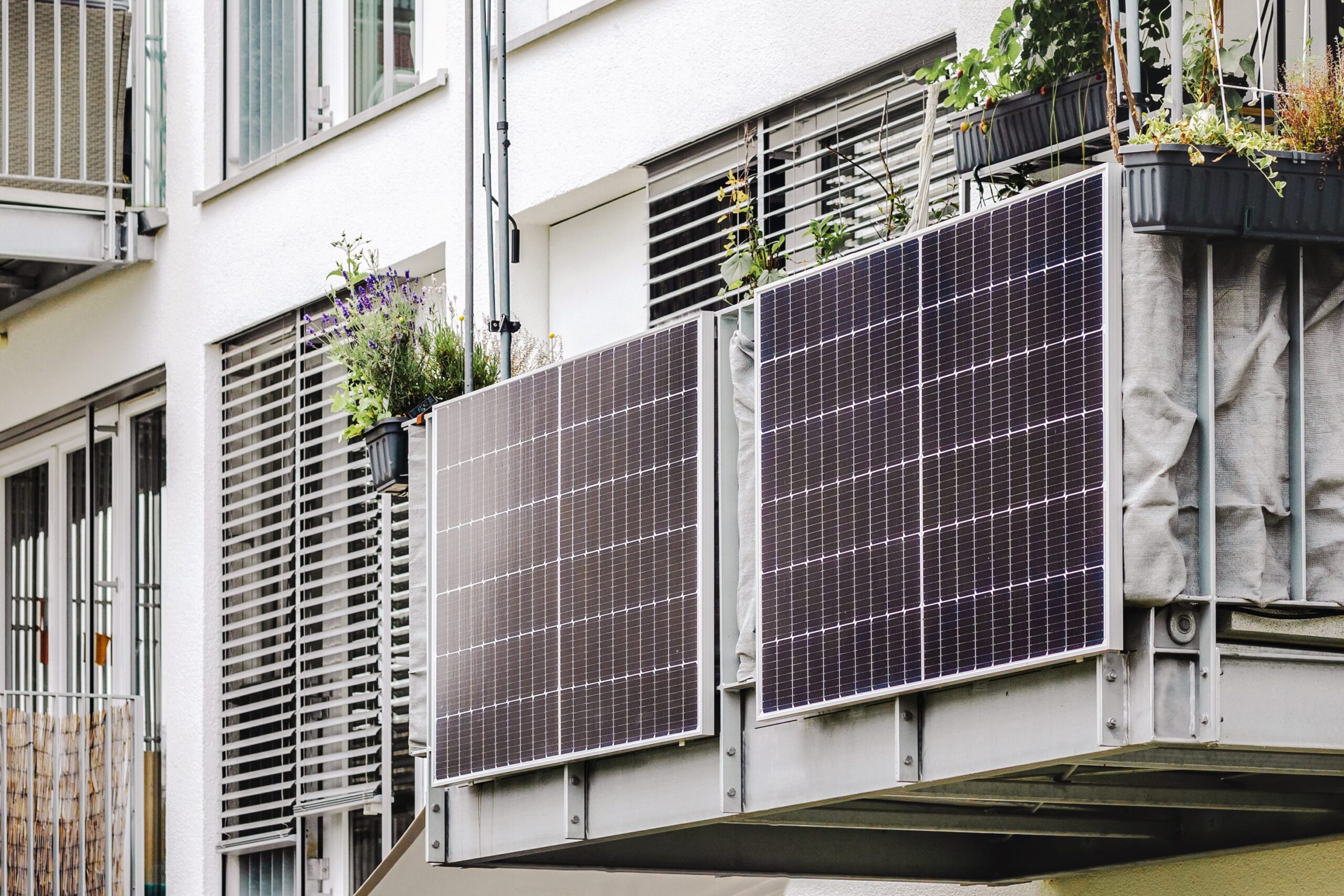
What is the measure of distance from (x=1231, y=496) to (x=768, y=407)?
1.57 meters

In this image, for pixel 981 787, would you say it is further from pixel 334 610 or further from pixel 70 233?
pixel 70 233

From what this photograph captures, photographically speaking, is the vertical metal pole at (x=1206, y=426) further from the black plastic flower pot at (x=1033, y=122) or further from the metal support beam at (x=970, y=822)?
the metal support beam at (x=970, y=822)

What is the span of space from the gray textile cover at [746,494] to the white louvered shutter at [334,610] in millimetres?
4929

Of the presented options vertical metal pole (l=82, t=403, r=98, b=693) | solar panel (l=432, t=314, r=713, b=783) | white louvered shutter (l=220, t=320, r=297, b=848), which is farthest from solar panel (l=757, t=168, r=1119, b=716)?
vertical metal pole (l=82, t=403, r=98, b=693)

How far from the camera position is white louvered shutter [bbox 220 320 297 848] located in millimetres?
13203

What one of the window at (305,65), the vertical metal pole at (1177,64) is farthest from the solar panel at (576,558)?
the window at (305,65)

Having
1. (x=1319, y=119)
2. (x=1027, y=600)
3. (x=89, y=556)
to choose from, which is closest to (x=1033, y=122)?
(x=1319, y=119)

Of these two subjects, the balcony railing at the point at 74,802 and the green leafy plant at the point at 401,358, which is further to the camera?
the balcony railing at the point at 74,802

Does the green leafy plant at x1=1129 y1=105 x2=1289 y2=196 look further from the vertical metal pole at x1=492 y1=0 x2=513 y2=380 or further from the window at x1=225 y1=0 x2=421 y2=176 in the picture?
the window at x1=225 y1=0 x2=421 y2=176

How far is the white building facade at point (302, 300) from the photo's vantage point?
34.0ft

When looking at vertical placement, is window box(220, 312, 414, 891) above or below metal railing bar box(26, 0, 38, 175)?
below

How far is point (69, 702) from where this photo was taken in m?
15.3

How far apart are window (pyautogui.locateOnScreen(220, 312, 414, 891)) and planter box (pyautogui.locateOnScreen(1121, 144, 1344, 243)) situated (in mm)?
6484

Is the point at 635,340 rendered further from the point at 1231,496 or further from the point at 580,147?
the point at 580,147
